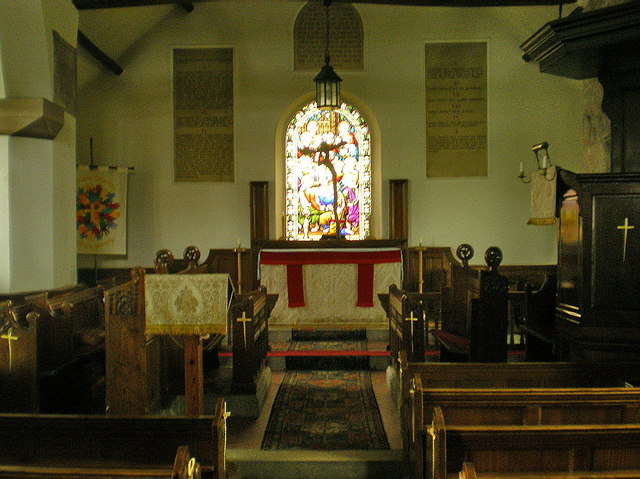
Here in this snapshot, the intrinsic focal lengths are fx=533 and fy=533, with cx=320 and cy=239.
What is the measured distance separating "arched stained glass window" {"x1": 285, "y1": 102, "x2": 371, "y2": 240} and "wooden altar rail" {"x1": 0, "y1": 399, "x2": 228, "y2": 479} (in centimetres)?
600

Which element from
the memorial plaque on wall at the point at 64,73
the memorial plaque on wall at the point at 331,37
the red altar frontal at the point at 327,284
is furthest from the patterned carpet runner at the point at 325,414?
the memorial plaque on wall at the point at 331,37

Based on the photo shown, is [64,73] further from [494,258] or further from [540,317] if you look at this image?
[540,317]

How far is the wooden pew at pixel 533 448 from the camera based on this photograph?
1.88 metres

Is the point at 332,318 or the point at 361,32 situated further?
the point at 361,32

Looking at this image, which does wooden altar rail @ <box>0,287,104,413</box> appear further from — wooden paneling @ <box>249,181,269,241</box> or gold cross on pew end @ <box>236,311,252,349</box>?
wooden paneling @ <box>249,181,269,241</box>

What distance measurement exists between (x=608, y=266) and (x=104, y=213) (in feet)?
21.0

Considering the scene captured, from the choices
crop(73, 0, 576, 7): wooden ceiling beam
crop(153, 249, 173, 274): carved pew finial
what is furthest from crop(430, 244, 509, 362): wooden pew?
crop(73, 0, 576, 7): wooden ceiling beam

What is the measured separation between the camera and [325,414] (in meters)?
3.89

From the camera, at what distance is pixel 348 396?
4320mm

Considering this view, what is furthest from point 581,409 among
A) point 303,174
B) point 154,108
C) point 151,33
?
point 151,33

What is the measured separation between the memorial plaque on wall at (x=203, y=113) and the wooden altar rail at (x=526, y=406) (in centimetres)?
595

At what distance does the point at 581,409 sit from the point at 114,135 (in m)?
7.19

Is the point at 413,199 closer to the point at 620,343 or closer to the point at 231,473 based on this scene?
the point at 620,343

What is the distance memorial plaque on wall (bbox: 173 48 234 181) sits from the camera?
7762mm
